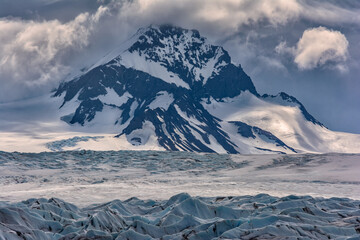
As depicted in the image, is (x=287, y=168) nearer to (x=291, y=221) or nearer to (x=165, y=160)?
(x=165, y=160)

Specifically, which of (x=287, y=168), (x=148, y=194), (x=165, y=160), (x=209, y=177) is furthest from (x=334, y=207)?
(x=165, y=160)

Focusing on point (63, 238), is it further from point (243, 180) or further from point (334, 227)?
point (243, 180)

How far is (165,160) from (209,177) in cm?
1362

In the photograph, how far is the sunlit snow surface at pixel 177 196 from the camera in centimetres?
1894

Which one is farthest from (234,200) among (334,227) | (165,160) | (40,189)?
(165,160)

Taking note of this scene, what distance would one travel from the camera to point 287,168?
2164 inches

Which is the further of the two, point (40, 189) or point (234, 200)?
point (40, 189)


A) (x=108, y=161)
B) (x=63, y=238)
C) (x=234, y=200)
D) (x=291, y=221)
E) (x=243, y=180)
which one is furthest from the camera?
(x=108, y=161)

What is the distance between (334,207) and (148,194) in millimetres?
Result: 15427

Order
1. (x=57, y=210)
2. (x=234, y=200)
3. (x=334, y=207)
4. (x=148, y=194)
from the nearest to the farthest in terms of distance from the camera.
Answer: (x=57, y=210)
(x=334, y=207)
(x=234, y=200)
(x=148, y=194)

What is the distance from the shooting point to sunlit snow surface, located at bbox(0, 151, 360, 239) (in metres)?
18.9

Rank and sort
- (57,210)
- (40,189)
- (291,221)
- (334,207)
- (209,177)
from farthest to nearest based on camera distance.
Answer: (209,177) < (40,189) < (334,207) < (57,210) < (291,221)

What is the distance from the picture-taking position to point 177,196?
84.5 feet

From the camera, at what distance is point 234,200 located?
27.4m
